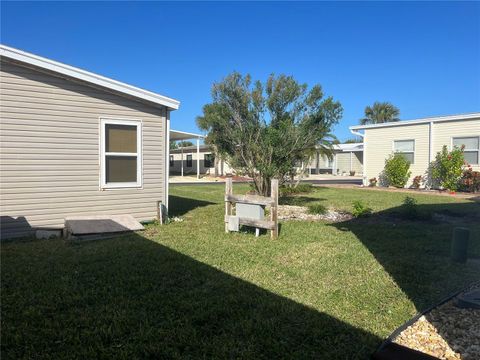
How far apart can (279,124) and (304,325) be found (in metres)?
8.10

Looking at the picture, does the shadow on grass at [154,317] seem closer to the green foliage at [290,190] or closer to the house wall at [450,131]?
the green foliage at [290,190]

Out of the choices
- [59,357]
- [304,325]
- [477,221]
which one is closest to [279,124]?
[477,221]

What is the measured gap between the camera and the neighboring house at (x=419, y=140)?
52.4ft

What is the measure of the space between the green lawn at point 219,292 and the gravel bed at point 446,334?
18 cm

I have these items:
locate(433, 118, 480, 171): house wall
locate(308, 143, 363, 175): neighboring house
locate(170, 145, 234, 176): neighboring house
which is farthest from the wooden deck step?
locate(308, 143, 363, 175): neighboring house

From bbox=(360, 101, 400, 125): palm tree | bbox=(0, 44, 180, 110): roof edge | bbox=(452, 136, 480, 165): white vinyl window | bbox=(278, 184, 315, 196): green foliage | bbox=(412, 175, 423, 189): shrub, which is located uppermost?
bbox=(360, 101, 400, 125): palm tree

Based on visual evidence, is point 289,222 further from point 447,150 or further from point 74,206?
point 447,150

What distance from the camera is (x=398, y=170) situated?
1797 centimetres

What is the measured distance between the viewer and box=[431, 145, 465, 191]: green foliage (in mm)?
15641

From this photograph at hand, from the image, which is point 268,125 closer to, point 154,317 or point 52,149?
point 52,149

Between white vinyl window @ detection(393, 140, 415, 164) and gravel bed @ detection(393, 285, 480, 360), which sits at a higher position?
white vinyl window @ detection(393, 140, 415, 164)

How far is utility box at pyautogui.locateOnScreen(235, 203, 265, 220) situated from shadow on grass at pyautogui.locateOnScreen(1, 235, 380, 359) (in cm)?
221

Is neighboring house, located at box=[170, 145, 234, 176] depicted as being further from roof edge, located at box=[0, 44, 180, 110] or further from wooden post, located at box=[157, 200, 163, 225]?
roof edge, located at box=[0, 44, 180, 110]

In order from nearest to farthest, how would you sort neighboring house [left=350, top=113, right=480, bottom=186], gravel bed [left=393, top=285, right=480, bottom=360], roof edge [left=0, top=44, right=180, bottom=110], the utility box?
gravel bed [left=393, top=285, right=480, bottom=360]
roof edge [left=0, top=44, right=180, bottom=110]
the utility box
neighboring house [left=350, top=113, right=480, bottom=186]
